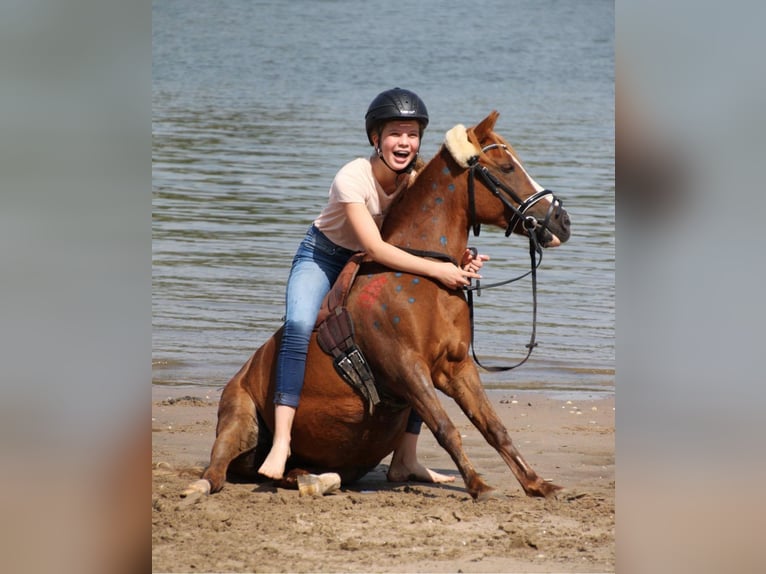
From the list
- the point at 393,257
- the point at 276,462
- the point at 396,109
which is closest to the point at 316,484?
the point at 276,462

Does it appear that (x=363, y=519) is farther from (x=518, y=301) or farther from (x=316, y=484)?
(x=518, y=301)

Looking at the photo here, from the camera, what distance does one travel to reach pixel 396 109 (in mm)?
5121

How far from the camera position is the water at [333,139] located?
8.89m

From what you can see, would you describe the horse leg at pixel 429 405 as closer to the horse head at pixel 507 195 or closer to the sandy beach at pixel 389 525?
the sandy beach at pixel 389 525

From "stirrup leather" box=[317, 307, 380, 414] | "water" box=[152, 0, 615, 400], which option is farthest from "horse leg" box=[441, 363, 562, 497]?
"water" box=[152, 0, 615, 400]

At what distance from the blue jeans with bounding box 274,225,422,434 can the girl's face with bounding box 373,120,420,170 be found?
50cm

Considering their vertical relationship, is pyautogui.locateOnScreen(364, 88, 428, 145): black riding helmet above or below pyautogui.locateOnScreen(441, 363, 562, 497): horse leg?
above

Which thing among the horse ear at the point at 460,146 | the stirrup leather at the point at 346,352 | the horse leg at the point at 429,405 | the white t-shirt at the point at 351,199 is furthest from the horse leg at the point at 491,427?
the horse ear at the point at 460,146

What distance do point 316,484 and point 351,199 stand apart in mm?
1287

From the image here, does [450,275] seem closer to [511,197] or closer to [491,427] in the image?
[511,197]

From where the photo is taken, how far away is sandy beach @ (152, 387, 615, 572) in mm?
4480

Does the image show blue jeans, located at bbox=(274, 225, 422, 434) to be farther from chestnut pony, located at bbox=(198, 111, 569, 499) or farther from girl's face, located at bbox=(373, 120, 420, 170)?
girl's face, located at bbox=(373, 120, 420, 170)
